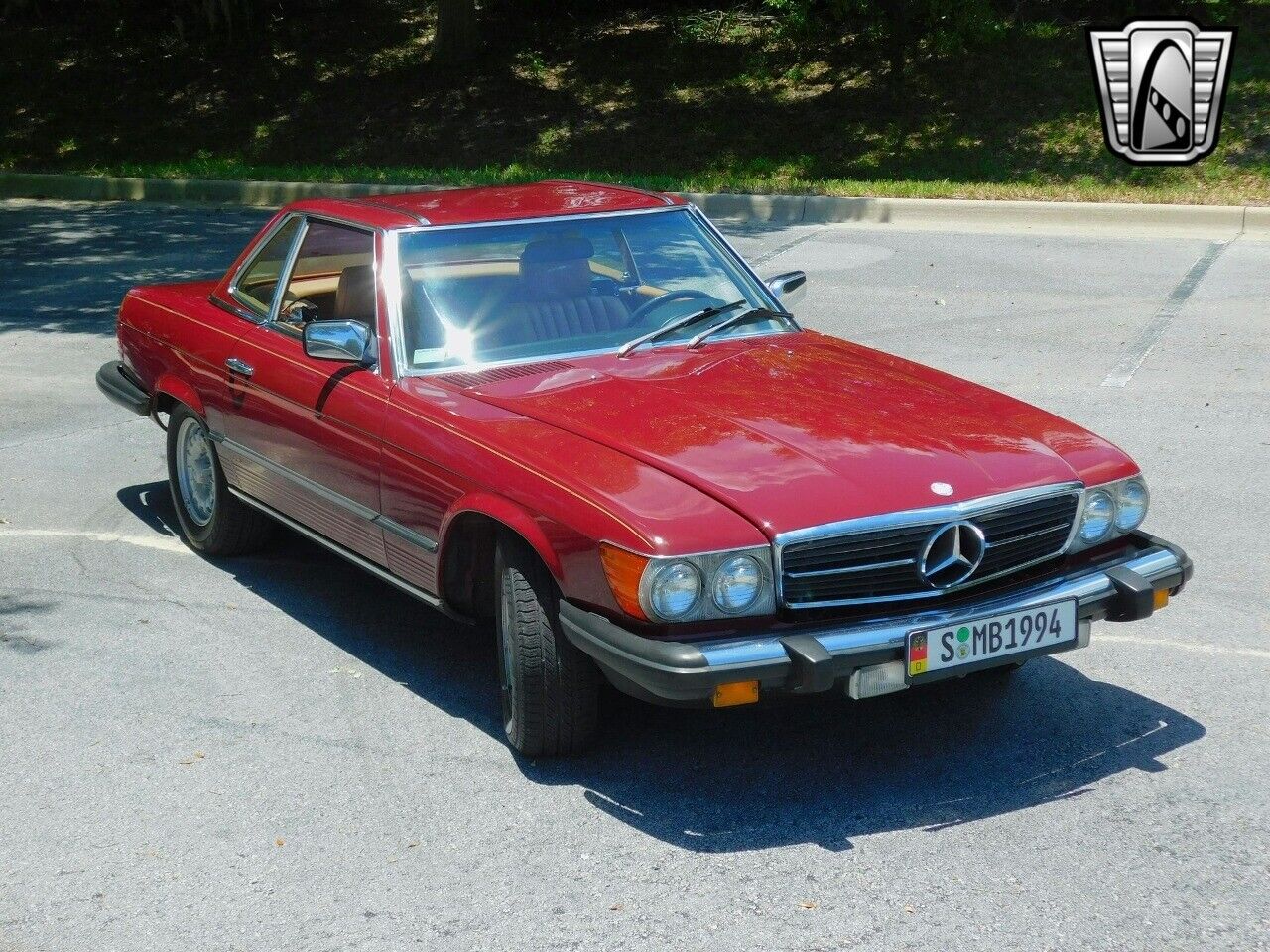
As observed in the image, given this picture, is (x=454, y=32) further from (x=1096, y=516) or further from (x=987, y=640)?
(x=987, y=640)

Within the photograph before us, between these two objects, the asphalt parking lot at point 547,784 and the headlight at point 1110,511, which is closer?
the asphalt parking lot at point 547,784

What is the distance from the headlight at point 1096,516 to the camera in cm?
461

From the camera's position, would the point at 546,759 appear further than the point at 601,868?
Yes

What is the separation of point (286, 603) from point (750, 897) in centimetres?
285

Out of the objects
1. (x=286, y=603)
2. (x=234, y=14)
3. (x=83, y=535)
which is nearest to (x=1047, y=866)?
(x=286, y=603)

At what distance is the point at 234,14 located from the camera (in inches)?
1000

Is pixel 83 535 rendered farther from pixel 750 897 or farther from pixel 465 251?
pixel 750 897

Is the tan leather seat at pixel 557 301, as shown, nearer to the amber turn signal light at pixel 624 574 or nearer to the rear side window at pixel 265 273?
the rear side window at pixel 265 273

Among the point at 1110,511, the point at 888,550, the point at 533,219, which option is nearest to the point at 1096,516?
the point at 1110,511

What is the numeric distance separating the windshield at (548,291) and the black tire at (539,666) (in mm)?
1017

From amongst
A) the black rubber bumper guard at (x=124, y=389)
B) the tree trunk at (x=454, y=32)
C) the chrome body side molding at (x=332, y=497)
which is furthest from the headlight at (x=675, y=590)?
the tree trunk at (x=454, y=32)

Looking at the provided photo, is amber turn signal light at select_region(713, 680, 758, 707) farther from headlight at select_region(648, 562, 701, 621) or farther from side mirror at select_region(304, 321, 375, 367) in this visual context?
side mirror at select_region(304, 321, 375, 367)

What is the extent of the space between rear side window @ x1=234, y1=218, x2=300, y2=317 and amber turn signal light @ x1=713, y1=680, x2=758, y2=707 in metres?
2.97

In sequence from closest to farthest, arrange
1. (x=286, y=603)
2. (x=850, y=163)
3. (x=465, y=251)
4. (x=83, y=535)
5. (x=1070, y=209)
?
1. (x=465, y=251)
2. (x=286, y=603)
3. (x=83, y=535)
4. (x=1070, y=209)
5. (x=850, y=163)
